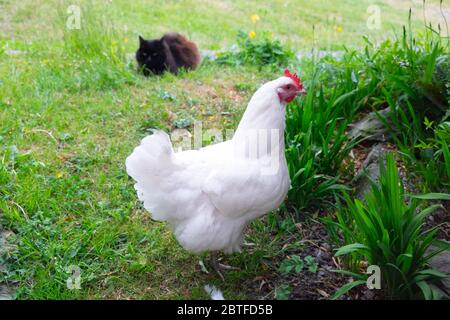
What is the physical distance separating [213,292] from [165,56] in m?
3.59

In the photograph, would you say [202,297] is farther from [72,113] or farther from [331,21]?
[331,21]

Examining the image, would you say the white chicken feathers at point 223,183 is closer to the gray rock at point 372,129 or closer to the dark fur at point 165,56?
the gray rock at point 372,129

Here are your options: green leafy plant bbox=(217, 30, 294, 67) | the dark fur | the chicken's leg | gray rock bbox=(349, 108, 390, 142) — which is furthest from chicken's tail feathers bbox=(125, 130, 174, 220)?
green leafy plant bbox=(217, 30, 294, 67)

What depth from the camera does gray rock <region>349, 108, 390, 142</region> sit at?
3.64 meters

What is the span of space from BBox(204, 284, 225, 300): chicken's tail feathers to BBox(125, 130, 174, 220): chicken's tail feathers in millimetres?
533

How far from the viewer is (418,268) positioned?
2.40 metres

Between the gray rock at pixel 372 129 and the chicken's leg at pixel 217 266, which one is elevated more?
the gray rock at pixel 372 129

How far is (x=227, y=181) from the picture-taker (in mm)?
2559

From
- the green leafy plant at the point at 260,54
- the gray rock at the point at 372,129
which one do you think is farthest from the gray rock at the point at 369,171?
the green leafy plant at the point at 260,54

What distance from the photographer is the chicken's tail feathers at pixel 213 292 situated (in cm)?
271

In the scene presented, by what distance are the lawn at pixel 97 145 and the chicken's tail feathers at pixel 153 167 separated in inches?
23.0

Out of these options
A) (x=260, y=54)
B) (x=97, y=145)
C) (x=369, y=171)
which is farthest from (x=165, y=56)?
(x=369, y=171)

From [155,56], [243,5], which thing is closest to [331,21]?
[243,5]

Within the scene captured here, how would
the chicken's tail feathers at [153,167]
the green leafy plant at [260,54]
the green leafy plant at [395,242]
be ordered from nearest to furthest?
1. the green leafy plant at [395,242]
2. the chicken's tail feathers at [153,167]
3. the green leafy plant at [260,54]
